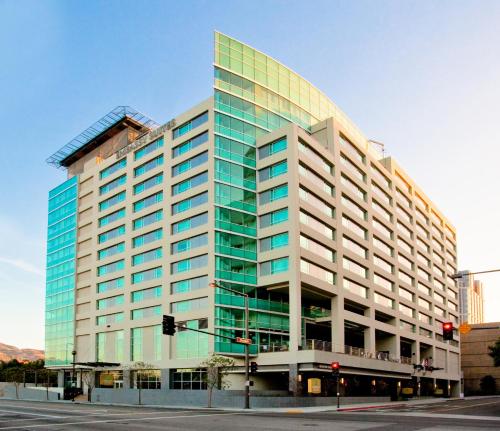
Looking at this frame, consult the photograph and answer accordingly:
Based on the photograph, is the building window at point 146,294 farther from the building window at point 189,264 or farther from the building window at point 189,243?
the building window at point 189,243

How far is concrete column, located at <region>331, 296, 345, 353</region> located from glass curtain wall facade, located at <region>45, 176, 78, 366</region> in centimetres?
4088

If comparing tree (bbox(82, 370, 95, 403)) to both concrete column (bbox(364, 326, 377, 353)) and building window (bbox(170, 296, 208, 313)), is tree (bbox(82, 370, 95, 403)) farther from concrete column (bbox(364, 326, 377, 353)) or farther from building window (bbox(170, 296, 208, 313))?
concrete column (bbox(364, 326, 377, 353))

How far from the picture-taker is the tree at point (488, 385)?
11906 cm

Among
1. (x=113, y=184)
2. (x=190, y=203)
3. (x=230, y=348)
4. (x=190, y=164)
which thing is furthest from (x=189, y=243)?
(x=113, y=184)

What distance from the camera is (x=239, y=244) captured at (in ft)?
197

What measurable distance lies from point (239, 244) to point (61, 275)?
4027 centimetres

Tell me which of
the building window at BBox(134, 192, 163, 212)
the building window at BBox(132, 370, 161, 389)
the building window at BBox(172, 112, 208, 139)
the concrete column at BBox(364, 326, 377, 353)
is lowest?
the building window at BBox(132, 370, 161, 389)

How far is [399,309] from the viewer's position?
270 ft

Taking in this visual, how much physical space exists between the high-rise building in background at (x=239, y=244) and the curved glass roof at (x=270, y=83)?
17 cm

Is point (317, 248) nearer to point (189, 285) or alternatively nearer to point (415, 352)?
point (189, 285)

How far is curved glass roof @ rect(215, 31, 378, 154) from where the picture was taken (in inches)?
2446

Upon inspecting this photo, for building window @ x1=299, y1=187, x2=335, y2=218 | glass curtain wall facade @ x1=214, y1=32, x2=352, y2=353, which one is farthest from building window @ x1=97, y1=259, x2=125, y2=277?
building window @ x1=299, y1=187, x2=335, y2=218

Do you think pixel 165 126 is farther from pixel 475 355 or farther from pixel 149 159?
pixel 475 355

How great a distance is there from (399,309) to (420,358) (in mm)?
16764
